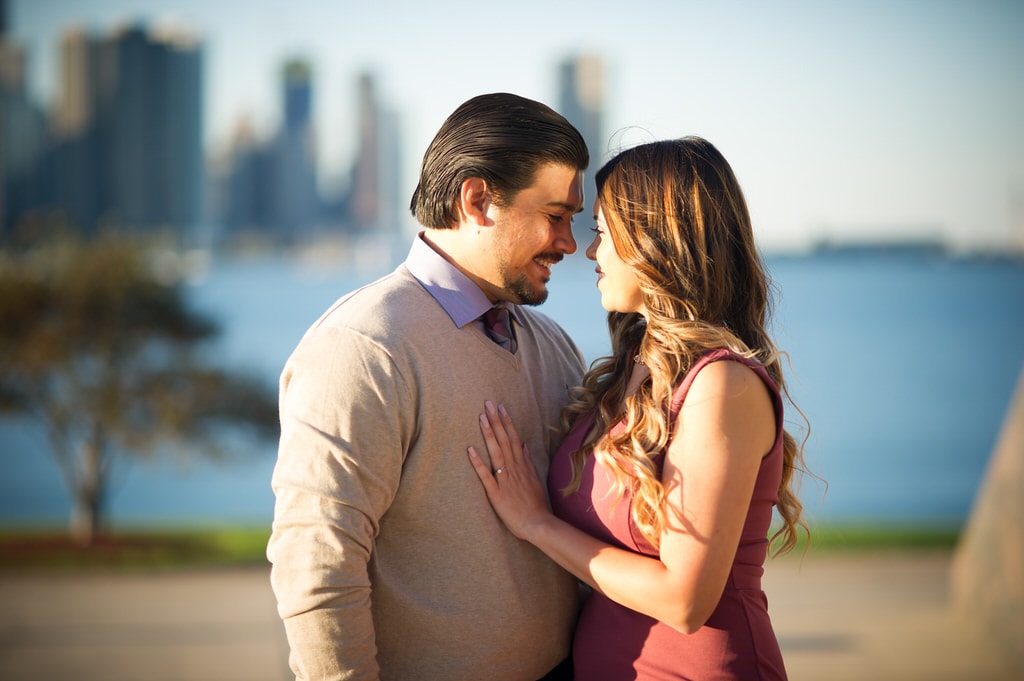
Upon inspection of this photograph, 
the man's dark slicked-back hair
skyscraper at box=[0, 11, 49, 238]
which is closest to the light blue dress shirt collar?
the man's dark slicked-back hair

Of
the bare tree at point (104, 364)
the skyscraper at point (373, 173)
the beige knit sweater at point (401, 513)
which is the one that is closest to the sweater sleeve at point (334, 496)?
the beige knit sweater at point (401, 513)

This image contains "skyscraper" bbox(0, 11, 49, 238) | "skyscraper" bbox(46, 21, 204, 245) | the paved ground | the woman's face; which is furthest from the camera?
"skyscraper" bbox(0, 11, 49, 238)

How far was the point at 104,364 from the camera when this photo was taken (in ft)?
32.2

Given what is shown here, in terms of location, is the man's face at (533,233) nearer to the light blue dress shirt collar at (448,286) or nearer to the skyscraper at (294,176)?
the light blue dress shirt collar at (448,286)

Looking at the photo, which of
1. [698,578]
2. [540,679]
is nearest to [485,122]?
[698,578]

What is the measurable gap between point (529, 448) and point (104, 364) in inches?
339

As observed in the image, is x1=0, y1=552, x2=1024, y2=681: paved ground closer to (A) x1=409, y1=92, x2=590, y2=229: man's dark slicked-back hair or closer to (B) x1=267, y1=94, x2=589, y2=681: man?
(B) x1=267, y1=94, x2=589, y2=681: man

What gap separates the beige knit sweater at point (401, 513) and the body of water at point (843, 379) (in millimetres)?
642

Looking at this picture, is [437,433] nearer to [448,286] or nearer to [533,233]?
[448,286]

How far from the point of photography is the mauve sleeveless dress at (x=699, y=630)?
6.73 ft

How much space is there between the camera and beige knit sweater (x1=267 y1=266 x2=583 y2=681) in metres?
1.92

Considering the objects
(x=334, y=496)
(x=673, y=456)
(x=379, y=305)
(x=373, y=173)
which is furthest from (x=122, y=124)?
(x=673, y=456)

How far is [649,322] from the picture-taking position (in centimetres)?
217

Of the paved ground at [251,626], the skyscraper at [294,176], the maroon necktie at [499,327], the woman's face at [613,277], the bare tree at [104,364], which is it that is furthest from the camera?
the skyscraper at [294,176]
